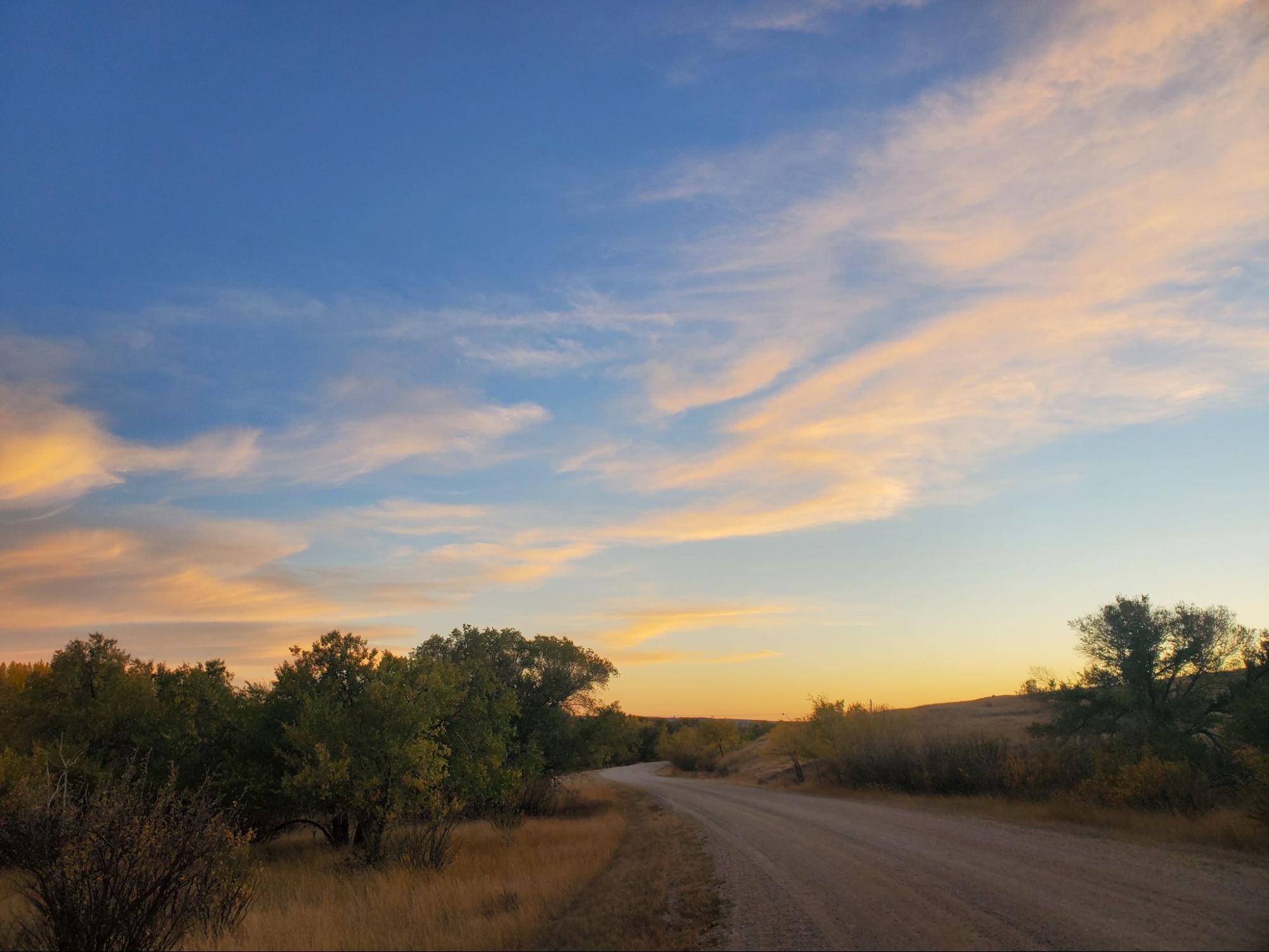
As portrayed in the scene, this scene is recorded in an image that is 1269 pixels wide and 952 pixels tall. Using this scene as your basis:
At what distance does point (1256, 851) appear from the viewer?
12.7 metres

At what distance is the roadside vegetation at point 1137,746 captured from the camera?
1683 centimetres

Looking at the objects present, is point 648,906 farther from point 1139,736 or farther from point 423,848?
point 1139,736

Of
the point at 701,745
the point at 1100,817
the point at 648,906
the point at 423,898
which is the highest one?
the point at 648,906

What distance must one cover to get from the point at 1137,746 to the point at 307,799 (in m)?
23.0

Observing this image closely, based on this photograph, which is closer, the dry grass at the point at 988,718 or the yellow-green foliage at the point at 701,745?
the dry grass at the point at 988,718

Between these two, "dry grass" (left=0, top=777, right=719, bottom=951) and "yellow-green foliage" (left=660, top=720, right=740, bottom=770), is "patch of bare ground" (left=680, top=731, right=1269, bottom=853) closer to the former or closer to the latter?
"dry grass" (left=0, top=777, right=719, bottom=951)

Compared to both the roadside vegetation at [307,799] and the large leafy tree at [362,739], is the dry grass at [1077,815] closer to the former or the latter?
the roadside vegetation at [307,799]

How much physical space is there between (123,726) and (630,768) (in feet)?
216

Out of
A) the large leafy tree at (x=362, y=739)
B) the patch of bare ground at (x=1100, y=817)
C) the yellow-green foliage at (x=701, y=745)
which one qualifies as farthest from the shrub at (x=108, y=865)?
the yellow-green foliage at (x=701, y=745)

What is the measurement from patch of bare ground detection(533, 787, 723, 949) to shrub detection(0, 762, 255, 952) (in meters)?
4.93

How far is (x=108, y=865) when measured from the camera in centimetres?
905

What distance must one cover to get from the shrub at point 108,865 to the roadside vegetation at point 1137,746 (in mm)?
17386

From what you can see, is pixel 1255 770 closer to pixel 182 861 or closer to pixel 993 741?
pixel 993 741

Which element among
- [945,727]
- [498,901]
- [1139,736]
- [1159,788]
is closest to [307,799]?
[498,901]
